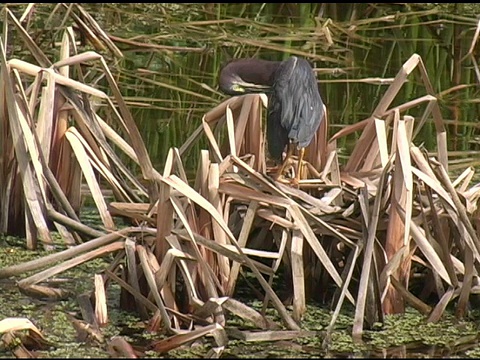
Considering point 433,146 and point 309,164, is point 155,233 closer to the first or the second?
point 309,164

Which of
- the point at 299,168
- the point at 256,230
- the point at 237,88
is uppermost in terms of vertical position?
the point at 237,88

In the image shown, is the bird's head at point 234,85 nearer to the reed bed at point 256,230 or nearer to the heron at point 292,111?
the heron at point 292,111

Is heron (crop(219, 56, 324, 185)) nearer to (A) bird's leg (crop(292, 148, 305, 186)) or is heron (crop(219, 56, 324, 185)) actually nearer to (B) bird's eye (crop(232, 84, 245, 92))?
(A) bird's leg (crop(292, 148, 305, 186))

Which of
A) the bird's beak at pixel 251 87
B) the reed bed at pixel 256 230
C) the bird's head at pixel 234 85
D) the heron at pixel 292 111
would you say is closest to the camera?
the reed bed at pixel 256 230

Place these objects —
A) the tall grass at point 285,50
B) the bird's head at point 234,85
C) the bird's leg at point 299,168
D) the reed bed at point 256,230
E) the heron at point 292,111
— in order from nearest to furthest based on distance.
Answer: the reed bed at point 256,230, the bird's leg at point 299,168, the heron at point 292,111, the bird's head at point 234,85, the tall grass at point 285,50

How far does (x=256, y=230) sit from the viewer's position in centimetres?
407

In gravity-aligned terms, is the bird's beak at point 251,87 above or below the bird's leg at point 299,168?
above

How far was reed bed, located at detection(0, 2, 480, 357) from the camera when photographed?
367cm

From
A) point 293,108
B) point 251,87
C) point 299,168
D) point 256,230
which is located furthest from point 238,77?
point 256,230

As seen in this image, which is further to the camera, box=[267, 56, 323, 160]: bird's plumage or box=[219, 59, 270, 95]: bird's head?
box=[219, 59, 270, 95]: bird's head

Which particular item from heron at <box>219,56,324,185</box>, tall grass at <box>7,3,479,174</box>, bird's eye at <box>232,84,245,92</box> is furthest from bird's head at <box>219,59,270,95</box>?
heron at <box>219,56,324,185</box>

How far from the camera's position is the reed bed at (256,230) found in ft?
12.0

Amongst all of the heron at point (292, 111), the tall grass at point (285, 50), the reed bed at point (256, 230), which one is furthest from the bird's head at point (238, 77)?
the reed bed at point (256, 230)

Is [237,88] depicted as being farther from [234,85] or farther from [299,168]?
[299,168]
